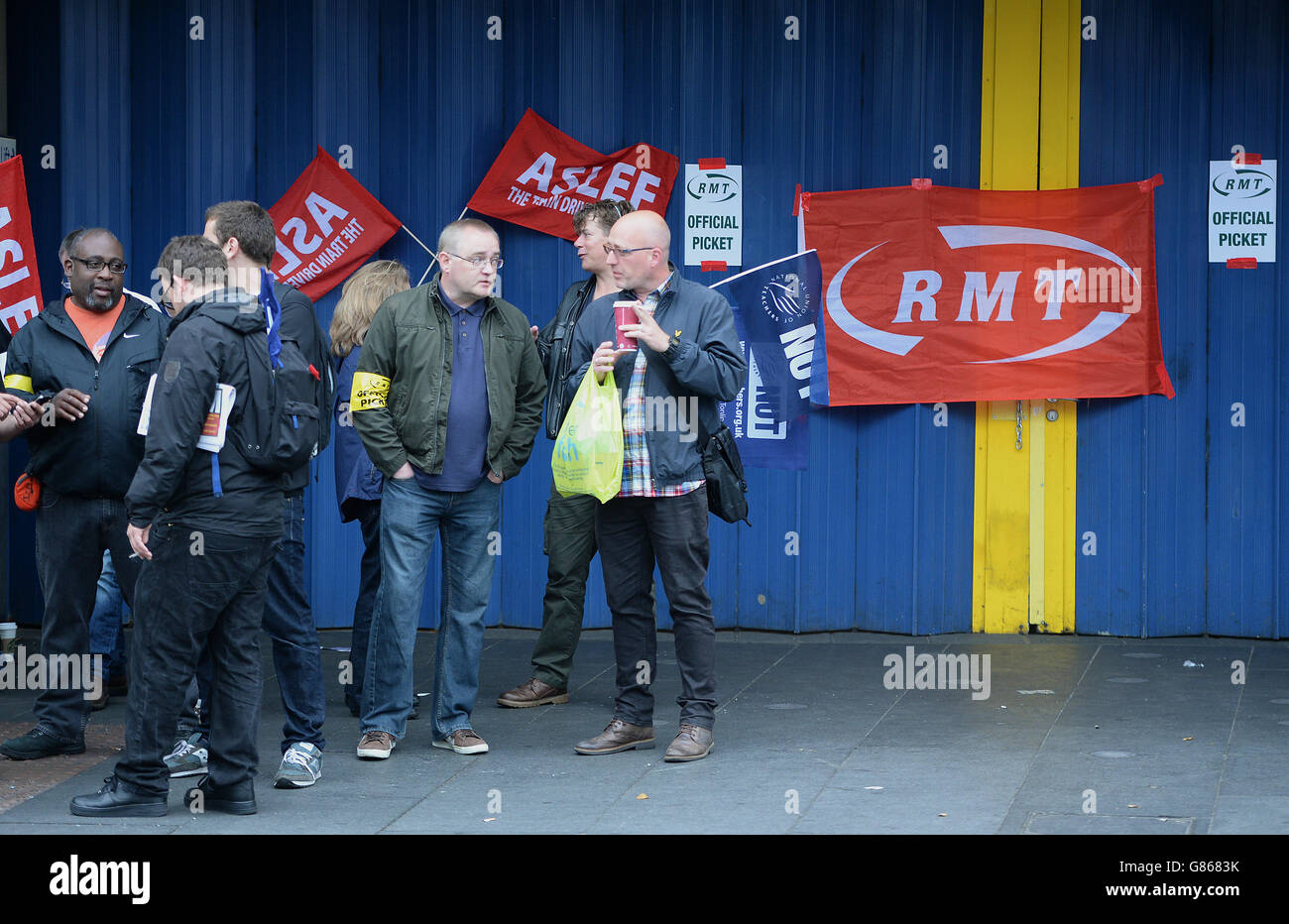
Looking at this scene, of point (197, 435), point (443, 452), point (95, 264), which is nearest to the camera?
point (197, 435)

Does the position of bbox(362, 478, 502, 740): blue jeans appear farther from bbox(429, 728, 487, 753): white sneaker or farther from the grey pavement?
the grey pavement

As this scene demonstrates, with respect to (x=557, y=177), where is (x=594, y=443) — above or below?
below

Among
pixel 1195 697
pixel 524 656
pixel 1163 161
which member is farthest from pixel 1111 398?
pixel 524 656

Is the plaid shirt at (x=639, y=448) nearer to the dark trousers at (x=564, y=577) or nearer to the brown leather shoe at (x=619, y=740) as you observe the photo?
the brown leather shoe at (x=619, y=740)

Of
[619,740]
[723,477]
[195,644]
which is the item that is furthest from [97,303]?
[619,740]

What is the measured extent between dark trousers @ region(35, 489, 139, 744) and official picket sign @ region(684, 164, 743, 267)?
11.8ft

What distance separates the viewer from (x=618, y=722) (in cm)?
628

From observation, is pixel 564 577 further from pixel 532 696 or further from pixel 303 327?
pixel 303 327

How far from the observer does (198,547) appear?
5.15m

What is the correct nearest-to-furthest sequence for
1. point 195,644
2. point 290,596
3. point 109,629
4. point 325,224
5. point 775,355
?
point 195,644
point 290,596
point 109,629
point 775,355
point 325,224

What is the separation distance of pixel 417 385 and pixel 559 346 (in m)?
0.95

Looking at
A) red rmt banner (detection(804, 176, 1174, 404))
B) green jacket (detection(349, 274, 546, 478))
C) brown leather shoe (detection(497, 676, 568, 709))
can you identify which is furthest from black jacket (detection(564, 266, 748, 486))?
red rmt banner (detection(804, 176, 1174, 404))

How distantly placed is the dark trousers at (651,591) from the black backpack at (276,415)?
1.36 meters

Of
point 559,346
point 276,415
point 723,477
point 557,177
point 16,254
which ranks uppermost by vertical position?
point 557,177
